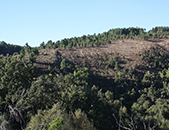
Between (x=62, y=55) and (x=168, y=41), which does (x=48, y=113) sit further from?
(x=168, y=41)

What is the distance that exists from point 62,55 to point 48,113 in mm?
72576

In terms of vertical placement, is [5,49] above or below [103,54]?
above

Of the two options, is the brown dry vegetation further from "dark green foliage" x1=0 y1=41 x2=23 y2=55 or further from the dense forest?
"dark green foliage" x1=0 y1=41 x2=23 y2=55

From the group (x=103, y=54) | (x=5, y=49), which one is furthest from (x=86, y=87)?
(x=5, y=49)

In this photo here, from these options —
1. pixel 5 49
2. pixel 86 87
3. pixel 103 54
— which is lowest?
pixel 86 87

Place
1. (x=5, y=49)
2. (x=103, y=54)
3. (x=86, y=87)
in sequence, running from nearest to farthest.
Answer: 1. (x=86, y=87)
2. (x=103, y=54)
3. (x=5, y=49)

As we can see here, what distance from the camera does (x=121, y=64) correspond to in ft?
302

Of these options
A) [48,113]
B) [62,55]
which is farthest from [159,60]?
[48,113]

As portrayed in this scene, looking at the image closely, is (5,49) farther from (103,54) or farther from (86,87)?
(86,87)

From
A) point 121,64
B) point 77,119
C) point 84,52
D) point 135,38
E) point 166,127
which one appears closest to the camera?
point 77,119

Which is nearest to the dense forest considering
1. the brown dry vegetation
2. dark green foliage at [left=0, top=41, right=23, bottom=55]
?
the brown dry vegetation

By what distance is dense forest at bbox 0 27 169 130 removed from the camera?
2288 centimetres

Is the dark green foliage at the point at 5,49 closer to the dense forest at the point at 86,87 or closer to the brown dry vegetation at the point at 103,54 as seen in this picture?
the dense forest at the point at 86,87

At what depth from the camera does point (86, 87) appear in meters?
37.3
